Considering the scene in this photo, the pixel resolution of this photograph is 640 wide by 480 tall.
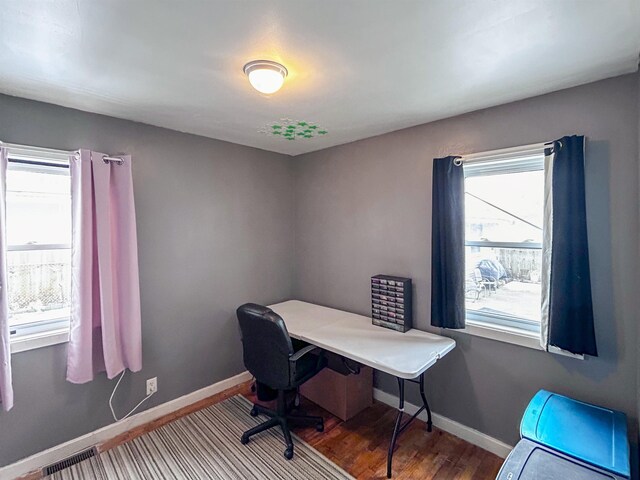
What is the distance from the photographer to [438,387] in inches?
90.9

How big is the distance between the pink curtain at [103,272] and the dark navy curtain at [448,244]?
2.14 m

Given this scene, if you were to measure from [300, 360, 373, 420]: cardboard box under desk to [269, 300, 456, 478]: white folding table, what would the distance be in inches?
14.3

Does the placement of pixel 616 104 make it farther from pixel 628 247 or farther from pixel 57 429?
pixel 57 429

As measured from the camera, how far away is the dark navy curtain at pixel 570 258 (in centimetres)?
165

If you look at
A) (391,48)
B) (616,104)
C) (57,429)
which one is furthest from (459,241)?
(57,429)

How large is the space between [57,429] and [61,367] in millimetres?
401

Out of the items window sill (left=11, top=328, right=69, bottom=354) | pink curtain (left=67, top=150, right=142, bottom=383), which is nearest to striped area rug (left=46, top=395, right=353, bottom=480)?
pink curtain (left=67, top=150, right=142, bottom=383)

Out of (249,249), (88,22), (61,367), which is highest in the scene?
(88,22)

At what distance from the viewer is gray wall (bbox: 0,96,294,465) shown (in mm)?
1919

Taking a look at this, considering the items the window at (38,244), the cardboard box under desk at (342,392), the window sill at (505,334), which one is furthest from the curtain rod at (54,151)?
the window sill at (505,334)

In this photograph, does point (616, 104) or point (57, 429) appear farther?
point (57, 429)

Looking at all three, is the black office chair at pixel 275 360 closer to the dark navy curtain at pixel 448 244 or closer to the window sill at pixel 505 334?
the dark navy curtain at pixel 448 244

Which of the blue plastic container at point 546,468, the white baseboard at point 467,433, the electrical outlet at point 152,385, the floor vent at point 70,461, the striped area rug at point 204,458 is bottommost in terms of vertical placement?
the striped area rug at point 204,458

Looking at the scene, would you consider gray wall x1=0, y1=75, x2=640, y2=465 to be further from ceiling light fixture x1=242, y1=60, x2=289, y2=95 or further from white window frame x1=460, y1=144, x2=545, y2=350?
ceiling light fixture x1=242, y1=60, x2=289, y2=95
